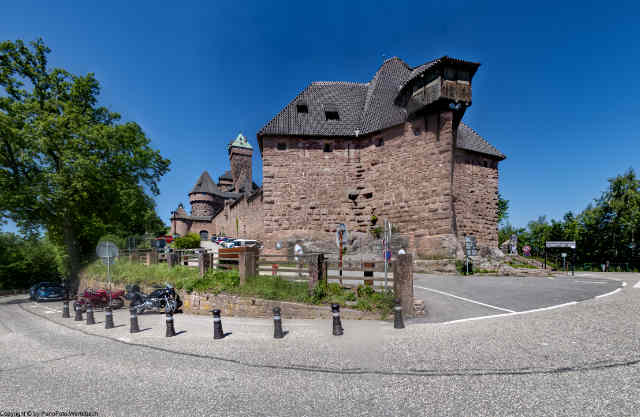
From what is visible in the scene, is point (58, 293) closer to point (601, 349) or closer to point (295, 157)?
point (295, 157)

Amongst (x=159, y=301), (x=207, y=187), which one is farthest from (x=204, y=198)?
(x=159, y=301)

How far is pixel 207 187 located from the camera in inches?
2308

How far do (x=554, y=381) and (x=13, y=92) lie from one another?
2930 cm

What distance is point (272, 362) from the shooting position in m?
5.18

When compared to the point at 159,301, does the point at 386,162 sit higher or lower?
higher

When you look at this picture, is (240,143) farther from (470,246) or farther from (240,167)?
(470,246)

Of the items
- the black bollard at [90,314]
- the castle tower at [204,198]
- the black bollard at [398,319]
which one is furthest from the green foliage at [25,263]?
the black bollard at [398,319]

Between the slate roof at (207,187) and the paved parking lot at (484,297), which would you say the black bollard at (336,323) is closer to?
the paved parking lot at (484,297)

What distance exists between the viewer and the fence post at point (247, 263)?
10.3 m

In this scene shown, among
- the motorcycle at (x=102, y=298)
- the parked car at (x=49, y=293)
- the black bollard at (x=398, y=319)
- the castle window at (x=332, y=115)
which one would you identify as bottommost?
the parked car at (x=49, y=293)

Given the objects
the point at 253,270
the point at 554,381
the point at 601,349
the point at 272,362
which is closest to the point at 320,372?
the point at 272,362

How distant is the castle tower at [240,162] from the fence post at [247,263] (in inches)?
1939

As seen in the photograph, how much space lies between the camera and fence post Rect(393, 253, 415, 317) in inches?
310

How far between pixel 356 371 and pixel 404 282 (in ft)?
12.6
